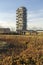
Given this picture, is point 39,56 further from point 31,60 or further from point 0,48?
point 0,48

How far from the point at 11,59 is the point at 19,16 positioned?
6082 cm

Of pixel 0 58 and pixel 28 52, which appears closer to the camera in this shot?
pixel 0 58

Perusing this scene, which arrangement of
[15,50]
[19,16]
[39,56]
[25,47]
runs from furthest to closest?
1. [19,16]
2. [25,47]
3. [15,50]
4. [39,56]

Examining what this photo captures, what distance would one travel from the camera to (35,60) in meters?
10.5

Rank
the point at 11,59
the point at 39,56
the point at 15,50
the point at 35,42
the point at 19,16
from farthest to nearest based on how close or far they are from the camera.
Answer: the point at 19,16 → the point at 35,42 → the point at 15,50 → the point at 39,56 → the point at 11,59

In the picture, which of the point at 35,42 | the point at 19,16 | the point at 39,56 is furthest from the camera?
the point at 19,16

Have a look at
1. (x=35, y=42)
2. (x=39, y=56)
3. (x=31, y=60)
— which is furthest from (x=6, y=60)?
(x=35, y=42)

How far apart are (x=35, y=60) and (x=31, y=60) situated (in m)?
0.26

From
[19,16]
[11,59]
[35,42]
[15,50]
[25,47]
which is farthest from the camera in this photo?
[19,16]

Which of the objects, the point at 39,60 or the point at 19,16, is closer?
the point at 39,60

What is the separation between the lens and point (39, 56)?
11.0 meters

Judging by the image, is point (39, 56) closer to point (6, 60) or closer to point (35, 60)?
point (35, 60)

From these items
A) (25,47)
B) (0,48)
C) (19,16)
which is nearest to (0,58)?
(0,48)

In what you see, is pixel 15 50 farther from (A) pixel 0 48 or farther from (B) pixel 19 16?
(B) pixel 19 16
